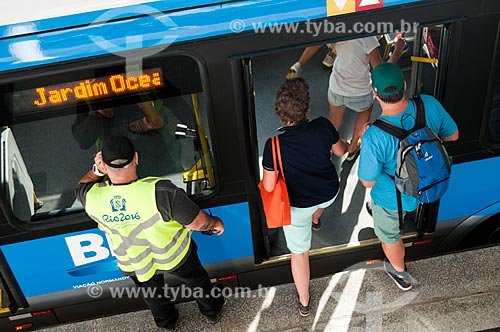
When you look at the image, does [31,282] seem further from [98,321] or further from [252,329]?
[252,329]

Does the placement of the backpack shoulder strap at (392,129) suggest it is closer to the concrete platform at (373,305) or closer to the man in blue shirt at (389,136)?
the man in blue shirt at (389,136)

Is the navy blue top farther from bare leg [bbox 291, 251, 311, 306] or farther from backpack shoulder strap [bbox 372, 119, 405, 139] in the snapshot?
bare leg [bbox 291, 251, 311, 306]

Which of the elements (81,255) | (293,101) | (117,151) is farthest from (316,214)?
(117,151)

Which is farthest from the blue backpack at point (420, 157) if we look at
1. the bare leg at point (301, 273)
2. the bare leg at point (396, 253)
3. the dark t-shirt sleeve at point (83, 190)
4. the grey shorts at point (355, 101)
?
the dark t-shirt sleeve at point (83, 190)

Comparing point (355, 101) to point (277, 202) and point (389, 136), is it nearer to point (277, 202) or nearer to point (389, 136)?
point (389, 136)

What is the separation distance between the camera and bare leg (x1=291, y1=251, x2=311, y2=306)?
3971 mm

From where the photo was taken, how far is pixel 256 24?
10.2ft

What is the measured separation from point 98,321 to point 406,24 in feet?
9.45

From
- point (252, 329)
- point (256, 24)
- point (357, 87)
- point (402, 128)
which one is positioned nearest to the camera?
point (256, 24)

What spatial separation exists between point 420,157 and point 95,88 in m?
1.83

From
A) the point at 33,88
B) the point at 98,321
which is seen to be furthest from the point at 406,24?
the point at 98,321

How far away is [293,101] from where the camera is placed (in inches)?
133

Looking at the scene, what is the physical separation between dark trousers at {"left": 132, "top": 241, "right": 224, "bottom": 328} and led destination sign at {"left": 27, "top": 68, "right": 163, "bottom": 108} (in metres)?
1.08

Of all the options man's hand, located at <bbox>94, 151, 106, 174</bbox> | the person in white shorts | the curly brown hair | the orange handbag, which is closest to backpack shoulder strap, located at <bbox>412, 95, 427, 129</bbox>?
the curly brown hair
